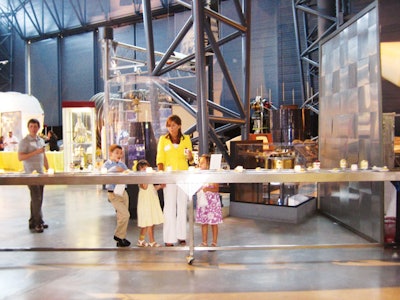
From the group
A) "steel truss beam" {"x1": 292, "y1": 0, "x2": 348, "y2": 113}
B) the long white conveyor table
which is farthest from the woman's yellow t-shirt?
"steel truss beam" {"x1": 292, "y1": 0, "x2": 348, "y2": 113}

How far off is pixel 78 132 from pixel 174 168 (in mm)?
8889

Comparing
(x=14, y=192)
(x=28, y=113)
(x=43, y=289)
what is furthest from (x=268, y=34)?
(x=43, y=289)

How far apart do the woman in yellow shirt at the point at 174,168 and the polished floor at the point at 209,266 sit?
23 cm

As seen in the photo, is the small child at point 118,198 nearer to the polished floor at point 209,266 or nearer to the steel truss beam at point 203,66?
the polished floor at point 209,266

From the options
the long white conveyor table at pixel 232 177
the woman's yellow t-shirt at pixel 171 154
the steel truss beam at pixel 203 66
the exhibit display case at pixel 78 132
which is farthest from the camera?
the exhibit display case at pixel 78 132

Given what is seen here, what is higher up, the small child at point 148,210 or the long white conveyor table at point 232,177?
the long white conveyor table at point 232,177

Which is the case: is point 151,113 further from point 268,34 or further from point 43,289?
point 268,34

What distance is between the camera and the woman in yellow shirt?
15.6 ft

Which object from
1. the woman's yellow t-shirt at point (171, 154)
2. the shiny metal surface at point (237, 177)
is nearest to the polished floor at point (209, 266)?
the shiny metal surface at point (237, 177)

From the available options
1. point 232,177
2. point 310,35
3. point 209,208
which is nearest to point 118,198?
point 209,208

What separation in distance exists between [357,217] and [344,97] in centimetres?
161

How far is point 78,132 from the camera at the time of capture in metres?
13.1

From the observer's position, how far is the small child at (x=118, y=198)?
4789 millimetres

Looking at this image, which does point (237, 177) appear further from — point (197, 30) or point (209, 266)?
point (197, 30)
